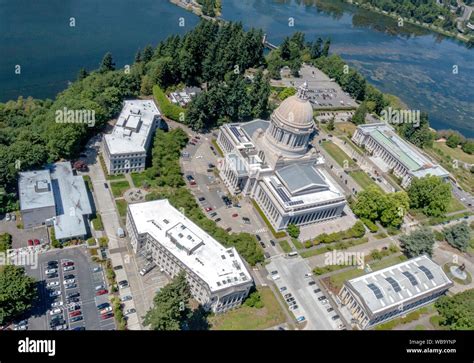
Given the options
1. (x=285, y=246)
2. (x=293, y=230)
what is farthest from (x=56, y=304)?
(x=293, y=230)

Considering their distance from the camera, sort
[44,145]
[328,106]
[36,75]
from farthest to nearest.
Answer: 1. [328,106]
2. [36,75]
3. [44,145]

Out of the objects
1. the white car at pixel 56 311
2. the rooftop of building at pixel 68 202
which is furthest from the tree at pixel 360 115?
the white car at pixel 56 311

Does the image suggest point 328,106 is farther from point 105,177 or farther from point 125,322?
point 125,322

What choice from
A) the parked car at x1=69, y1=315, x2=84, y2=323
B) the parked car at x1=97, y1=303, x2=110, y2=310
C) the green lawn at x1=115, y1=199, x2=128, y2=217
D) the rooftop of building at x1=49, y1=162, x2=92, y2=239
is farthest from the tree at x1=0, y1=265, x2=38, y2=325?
the green lawn at x1=115, y1=199, x2=128, y2=217

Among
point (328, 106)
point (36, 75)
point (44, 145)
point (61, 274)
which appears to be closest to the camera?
point (61, 274)

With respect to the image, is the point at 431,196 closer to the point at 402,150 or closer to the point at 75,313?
the point at 402,150
